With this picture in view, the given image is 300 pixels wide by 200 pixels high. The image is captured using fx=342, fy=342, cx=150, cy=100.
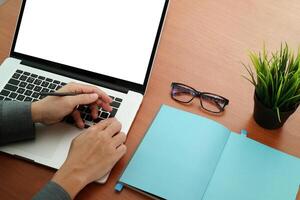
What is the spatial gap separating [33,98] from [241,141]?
0.51 meters

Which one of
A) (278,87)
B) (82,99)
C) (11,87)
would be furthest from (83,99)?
(278,87)

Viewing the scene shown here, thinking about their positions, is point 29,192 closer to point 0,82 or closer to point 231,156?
A: point 0,82

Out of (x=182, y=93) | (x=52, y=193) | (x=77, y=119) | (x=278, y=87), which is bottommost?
(x=52, y=193)

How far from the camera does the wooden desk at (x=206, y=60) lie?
74 cm

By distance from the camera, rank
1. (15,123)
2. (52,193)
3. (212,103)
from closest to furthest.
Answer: (52,193)
(15,123)
(212,103)

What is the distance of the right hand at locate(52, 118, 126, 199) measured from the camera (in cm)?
69

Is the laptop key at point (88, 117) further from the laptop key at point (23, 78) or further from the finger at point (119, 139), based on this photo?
the laptop key at point (23, 78)

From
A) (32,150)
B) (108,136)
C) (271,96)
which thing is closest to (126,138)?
(108,136)

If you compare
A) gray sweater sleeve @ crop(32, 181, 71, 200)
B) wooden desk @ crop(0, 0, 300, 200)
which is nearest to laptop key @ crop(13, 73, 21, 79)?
wooden desk @ crop(0, 0, 300, 200)

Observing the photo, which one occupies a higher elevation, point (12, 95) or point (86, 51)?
point (86, 51)

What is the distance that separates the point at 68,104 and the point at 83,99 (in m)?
0.04

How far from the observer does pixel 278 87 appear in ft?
2.42

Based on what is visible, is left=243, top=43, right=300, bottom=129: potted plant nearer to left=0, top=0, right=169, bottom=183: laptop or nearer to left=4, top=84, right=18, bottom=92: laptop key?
left=0, top=0, right=169, bottom=183: laptop

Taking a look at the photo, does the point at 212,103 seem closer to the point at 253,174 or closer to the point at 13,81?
the point at 253,174
